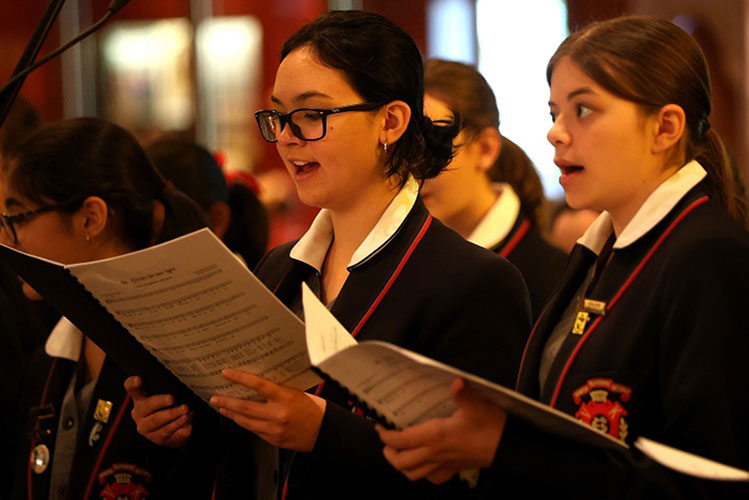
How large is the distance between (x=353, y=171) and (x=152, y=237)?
68 centimetres

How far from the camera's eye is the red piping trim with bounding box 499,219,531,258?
2932mm

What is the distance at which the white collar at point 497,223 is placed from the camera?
9.69ft

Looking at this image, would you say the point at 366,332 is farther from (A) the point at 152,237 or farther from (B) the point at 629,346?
(A) the point at 152,237

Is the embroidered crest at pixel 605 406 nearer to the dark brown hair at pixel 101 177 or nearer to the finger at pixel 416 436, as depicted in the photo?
the finger at pixel 416 436

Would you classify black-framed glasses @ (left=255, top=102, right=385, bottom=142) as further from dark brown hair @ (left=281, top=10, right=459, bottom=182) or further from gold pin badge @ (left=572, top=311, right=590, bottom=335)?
gold pin badge @ (left=572, top=311, right=590, bottom=335)

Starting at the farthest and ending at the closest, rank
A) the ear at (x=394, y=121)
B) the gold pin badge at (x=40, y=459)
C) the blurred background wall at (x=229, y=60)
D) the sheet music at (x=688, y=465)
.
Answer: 1. the blurred background wall at (x=229, y=60)
2. the gold pin badge at (x=40, y=459)
3. the ear at (x=394, y=121)
4. the sheet music at (x=688, y=465)

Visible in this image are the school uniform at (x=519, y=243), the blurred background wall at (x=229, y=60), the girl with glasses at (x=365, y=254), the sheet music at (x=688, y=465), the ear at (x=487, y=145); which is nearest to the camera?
the sheet music at (x=688, y=465)

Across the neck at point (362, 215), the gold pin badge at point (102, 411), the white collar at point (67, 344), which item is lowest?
the gold pin badge at point (102, 411)

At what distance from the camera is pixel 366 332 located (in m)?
1.76

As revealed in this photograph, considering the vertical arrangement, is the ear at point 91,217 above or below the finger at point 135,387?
above

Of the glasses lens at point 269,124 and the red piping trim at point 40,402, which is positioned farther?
the red piping trim at point 40,402

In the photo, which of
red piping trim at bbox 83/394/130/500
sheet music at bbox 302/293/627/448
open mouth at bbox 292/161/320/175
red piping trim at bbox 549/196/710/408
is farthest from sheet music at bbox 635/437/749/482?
red piping trim at bbox 83/394/130/500

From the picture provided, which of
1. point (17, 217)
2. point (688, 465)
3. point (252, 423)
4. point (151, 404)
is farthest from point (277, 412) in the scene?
point (17, 217)

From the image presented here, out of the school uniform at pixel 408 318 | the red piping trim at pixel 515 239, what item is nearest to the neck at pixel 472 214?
the red piping trim at pixel 515 239
